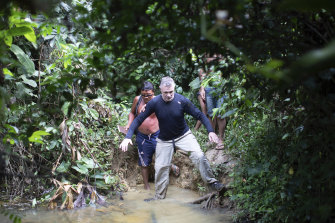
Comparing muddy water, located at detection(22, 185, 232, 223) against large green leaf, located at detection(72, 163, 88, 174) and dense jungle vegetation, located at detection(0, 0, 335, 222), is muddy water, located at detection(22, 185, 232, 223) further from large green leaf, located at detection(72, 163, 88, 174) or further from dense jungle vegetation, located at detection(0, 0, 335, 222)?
large green leaf, located at detection(72, 163, 88, 174)

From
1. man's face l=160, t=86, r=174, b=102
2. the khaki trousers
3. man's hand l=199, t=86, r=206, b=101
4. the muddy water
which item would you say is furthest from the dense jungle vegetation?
man's hand l=199, t=86, r=206, b=101

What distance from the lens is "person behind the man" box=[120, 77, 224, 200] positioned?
18.9 ft

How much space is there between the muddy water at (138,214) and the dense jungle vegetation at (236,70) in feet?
1.02

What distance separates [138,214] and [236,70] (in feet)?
11.5

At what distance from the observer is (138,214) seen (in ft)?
17.6

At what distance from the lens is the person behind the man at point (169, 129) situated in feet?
18.9

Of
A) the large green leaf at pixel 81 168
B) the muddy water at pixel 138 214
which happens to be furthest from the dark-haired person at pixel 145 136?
the large green leaf at pixel 81 168

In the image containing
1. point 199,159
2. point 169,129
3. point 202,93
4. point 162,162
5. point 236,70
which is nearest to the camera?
point 236,70

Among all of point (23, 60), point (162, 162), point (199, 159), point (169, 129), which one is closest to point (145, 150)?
point (162, 162)

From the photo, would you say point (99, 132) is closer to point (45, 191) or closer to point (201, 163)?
point (45, 191)

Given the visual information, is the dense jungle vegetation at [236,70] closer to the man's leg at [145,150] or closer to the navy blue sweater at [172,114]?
the navy blue sweater at [172,114]

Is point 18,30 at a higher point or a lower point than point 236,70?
higher

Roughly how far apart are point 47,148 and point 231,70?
3823mm

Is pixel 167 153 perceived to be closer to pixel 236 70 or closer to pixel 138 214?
pixel 138 214
